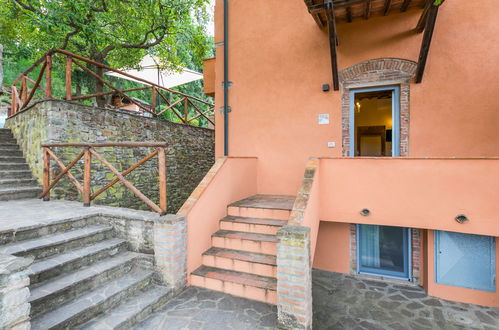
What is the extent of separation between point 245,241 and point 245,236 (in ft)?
0.44

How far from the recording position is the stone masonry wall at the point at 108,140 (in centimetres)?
484

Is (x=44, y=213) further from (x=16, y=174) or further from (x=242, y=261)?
(x=242, y=261)

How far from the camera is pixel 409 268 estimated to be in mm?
4938

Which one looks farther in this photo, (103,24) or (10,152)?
(103,24)

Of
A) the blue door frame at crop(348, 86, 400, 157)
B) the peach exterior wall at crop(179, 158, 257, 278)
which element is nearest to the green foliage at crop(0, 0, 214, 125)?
the peach exterior wall at crop(179, 158, 257, 278)

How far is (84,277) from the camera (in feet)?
8.78

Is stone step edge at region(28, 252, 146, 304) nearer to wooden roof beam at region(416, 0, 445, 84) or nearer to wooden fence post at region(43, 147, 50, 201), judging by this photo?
wooden fence post at region(43, 147, 50, 201)

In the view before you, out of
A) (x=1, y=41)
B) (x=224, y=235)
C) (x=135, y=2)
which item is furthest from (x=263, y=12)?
(x=1, y=41)

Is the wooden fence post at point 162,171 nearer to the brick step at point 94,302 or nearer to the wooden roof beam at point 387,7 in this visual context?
the brick step at point 94,302

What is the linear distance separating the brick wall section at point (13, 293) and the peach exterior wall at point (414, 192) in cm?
383

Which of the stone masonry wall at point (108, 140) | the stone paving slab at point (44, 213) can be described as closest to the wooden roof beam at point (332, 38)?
the stone paving slab at point (44, 213)

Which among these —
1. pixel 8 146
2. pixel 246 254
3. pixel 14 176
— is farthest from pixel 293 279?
pixel 8 146

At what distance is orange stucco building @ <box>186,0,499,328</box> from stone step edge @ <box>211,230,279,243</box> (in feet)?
1.25

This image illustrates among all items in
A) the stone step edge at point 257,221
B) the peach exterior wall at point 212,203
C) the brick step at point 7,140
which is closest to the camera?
the peach exterior wall at point 212,203
